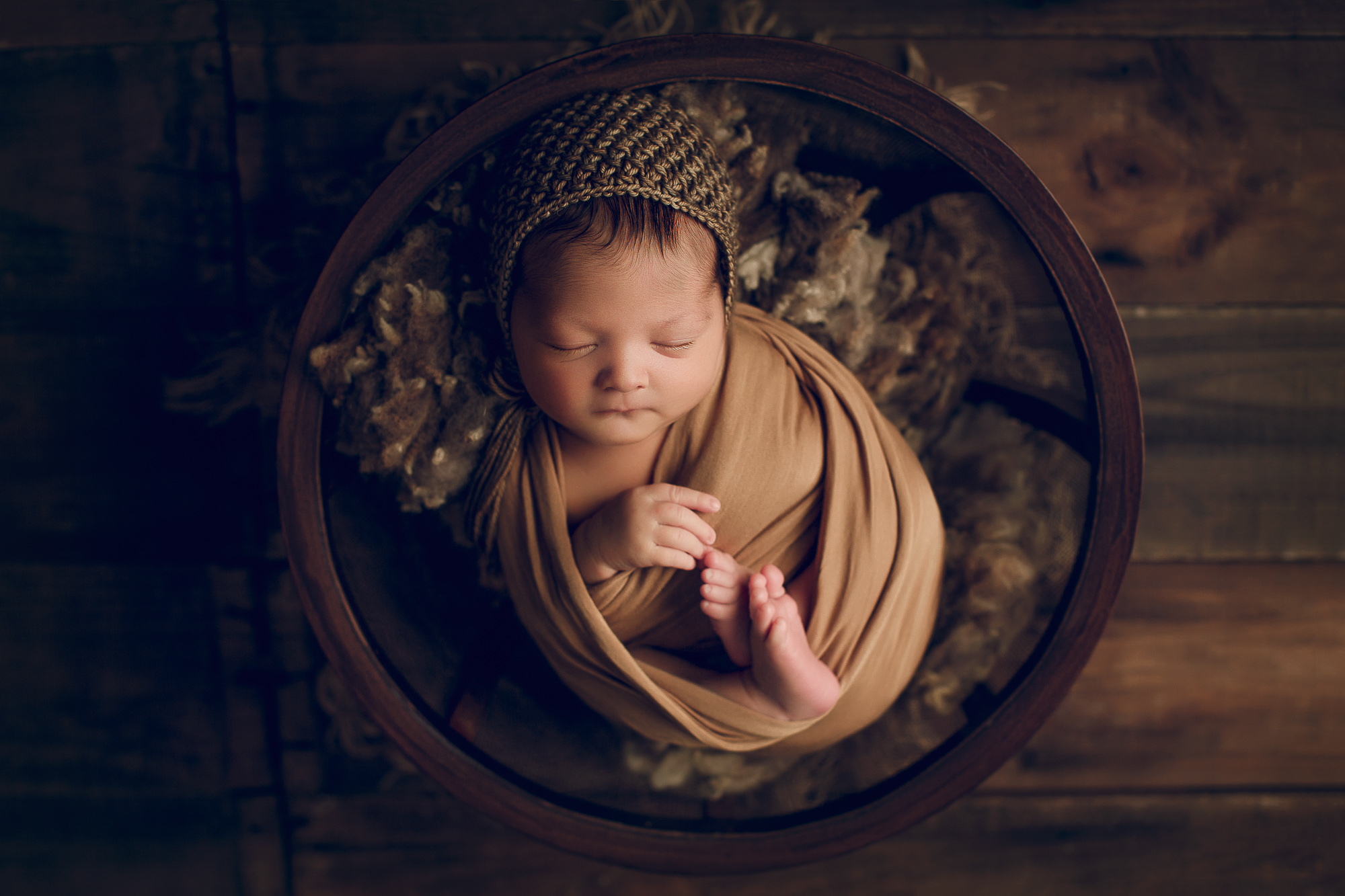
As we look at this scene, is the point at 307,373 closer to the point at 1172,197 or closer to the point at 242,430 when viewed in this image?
the point at 242,430

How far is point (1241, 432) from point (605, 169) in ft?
2.96

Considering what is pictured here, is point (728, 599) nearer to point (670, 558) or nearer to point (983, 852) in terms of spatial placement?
point (670, 558)

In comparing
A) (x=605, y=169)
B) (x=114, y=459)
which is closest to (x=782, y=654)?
(x=605, y=169)

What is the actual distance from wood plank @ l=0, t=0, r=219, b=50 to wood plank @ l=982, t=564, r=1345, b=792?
4.54 ft

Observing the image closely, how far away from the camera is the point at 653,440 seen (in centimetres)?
73

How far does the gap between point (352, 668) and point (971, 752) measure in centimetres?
57

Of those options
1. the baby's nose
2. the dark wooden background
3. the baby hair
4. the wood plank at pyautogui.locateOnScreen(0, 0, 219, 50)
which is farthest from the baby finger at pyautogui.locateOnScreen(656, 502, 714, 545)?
the wood plank at pyautogui.locateOnScreen(0, 0, 219, 50)

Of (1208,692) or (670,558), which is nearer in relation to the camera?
(670,558)

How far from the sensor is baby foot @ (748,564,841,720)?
0.63m

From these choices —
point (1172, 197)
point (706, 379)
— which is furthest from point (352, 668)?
point (1172, 197)

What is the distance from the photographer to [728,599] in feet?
2.15

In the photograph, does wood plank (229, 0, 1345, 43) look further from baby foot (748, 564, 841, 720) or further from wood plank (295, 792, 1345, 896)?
wood plank (295, 792, 1345, 896)

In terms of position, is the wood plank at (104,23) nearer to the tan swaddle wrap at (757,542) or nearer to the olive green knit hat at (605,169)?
→ the olive green knit hat at (605,169)

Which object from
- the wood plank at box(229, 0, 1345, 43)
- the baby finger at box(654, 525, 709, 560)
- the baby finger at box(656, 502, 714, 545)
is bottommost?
the baby finger at box(654, 525, 709, 560)
